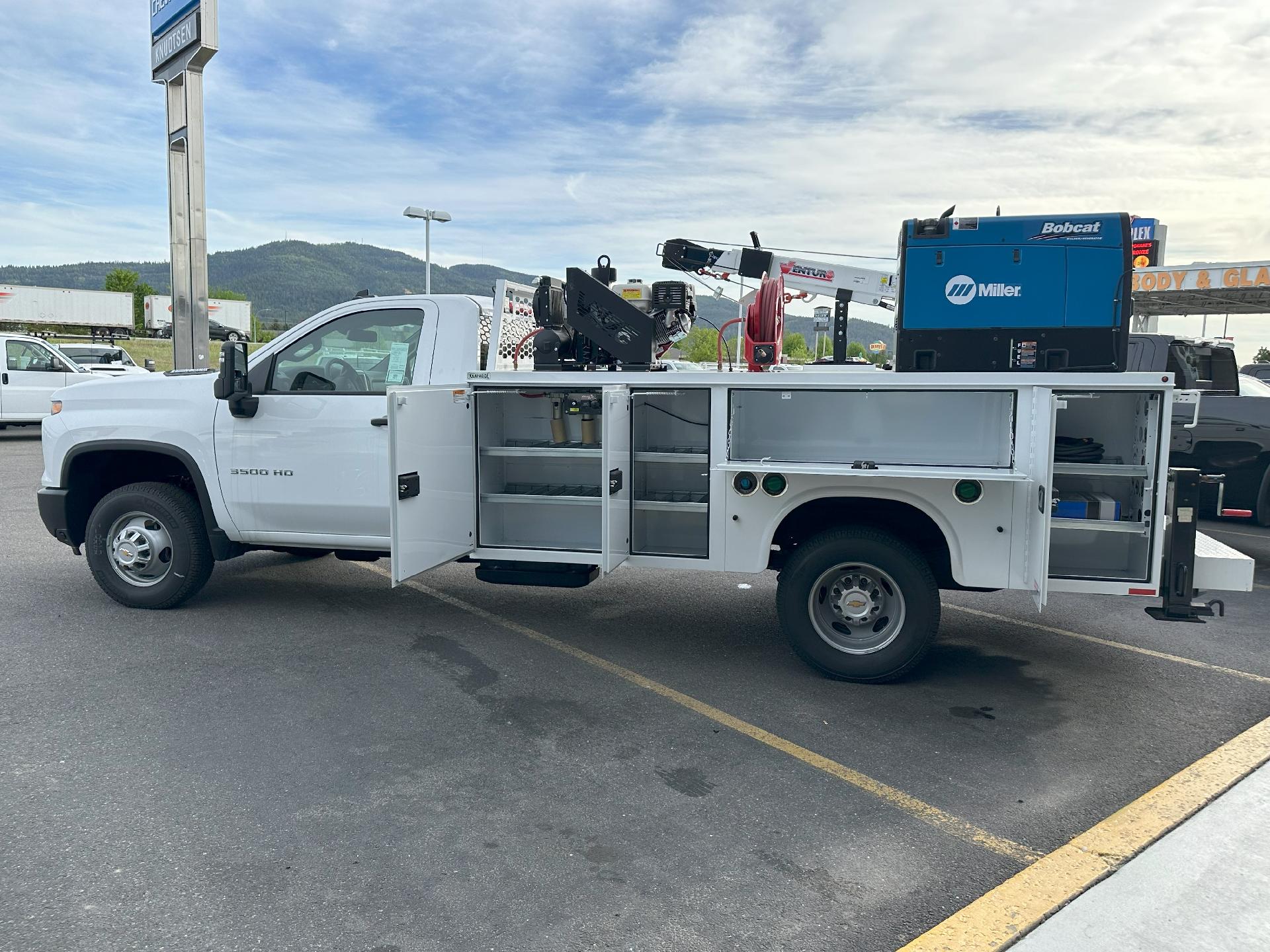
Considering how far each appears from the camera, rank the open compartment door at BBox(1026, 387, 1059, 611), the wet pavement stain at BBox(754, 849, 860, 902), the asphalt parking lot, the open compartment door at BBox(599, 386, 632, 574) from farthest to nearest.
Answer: the open compartment door at BBox(599, 386, 632, 574)
the open compartment door at BBox(1026, 387, 1059, 611)
the wet pavement stain at BBox(754, 849, 860, 902)
the asphalt parking lot

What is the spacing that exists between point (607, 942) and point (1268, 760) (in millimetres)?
3140

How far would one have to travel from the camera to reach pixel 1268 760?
4.17 meters

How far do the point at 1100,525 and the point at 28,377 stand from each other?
727 inches

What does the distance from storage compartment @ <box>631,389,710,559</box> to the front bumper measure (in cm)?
395

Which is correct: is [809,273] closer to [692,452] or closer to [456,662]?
[692,452]

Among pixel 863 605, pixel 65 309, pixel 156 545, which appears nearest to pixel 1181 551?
pixel 863 605

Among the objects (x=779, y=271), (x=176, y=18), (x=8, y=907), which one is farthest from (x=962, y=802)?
(x=176, y=18)

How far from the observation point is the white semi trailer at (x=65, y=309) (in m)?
59.5

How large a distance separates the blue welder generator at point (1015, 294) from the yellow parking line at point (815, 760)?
221cm

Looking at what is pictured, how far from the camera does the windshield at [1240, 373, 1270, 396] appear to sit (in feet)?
30.5

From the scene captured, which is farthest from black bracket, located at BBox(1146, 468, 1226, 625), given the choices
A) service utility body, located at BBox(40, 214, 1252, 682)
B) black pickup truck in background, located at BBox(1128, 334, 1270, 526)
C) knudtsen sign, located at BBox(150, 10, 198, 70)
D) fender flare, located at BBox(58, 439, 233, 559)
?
knudtsen sign, located at BBox(150, 10, 198, 70)

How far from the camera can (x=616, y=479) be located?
540 cm

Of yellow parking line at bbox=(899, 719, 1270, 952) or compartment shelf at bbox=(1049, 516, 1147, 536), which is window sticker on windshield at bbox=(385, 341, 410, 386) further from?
yellow parking line at bbox=(899, 719, 1270, 952)

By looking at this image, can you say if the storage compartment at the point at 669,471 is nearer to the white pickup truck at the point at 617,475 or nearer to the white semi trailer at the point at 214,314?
the white pickup truck at the point at 617,475
